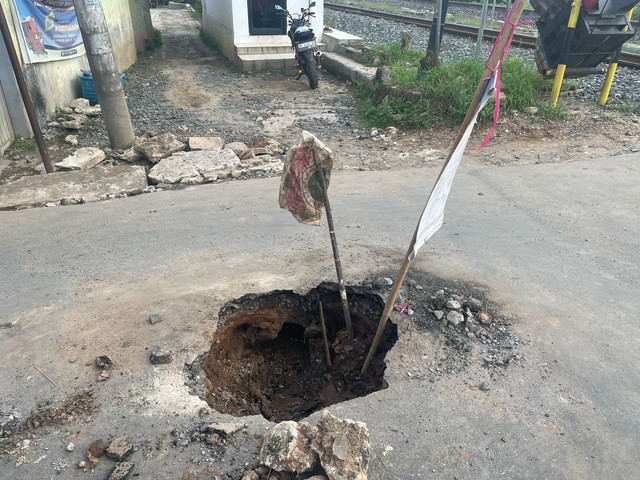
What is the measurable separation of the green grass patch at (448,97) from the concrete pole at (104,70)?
415 cm

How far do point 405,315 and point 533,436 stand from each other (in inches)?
46.5

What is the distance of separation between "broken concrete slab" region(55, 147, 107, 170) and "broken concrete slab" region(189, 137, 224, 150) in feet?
4.34

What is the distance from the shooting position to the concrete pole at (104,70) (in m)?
6.36

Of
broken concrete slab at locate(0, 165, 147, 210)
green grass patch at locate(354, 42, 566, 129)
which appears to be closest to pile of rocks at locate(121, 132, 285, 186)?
broken concrete slab at locate(0, 165, 147, 210)

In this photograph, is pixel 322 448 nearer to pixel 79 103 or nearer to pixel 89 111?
pixel 89 111

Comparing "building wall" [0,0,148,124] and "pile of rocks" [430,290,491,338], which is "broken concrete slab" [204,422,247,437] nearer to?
"pile of rocks" [430,290,491,338]

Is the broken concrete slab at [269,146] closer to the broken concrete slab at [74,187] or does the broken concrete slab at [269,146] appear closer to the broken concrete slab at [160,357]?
the broken concrete slab at [74,187]

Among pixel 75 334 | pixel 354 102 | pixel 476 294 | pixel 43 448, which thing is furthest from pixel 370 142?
pixel 43 448

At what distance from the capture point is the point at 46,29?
7984 mm

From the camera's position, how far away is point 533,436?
260 cm

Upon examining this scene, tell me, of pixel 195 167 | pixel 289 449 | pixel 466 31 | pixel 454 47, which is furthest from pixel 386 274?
pixel 466 31

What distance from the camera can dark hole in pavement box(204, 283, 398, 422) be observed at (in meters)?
3.37

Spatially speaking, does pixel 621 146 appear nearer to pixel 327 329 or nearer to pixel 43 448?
pixel 327 329

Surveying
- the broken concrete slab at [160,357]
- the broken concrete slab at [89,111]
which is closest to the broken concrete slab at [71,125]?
the broken concrete slab at [89,111]
